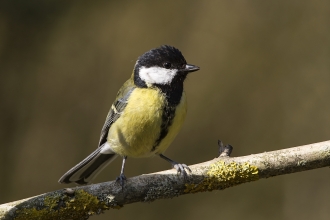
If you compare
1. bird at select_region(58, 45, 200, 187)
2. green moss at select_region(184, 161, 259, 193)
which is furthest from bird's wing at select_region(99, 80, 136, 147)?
green moss at select_region(184, 161, 259, 193)

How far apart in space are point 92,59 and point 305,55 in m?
1.52

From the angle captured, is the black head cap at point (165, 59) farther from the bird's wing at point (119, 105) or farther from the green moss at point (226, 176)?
the green moss at point (226, 176)

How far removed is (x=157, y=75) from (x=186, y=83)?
3.45ft

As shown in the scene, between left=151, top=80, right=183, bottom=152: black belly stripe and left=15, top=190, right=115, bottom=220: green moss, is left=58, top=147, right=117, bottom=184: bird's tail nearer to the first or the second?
left=151, top=80, right=183, bottom=152: black belly stripe

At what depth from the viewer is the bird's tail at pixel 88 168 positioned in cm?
265

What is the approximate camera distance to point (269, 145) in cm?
328

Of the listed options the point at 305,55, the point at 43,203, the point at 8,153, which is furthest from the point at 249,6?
the point at 43,203

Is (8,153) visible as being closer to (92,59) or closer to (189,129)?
(92,59)

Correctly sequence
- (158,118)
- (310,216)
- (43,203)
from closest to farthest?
1. (43,203)
2. (158,118)
3. (310,216)

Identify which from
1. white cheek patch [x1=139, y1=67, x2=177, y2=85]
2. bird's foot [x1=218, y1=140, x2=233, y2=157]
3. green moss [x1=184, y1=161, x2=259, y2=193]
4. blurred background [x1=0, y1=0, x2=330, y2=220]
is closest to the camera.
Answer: green moss [x1=184, y1=161, x2=259, y2=193]

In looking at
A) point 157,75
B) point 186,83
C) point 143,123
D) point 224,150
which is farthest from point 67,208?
point 186,83

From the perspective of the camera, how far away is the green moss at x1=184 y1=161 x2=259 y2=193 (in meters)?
2.00

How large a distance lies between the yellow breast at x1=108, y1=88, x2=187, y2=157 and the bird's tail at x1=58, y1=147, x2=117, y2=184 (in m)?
0.31

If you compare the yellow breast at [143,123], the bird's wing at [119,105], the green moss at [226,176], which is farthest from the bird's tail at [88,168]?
the green moss at [226,176]
